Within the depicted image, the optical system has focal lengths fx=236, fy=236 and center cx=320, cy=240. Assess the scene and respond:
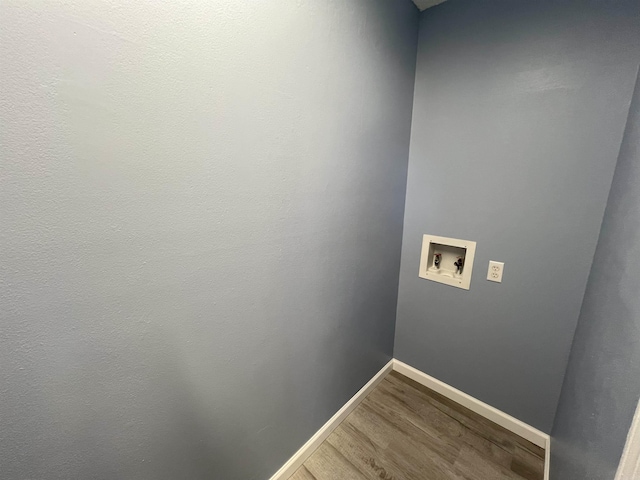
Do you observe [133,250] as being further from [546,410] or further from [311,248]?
[546,410]

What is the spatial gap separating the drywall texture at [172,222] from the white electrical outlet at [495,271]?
0.90 m

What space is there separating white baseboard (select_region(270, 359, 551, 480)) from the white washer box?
757 mm

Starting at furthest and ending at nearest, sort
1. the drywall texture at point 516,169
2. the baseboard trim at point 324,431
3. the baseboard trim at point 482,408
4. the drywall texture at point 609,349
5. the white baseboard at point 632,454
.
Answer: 1. the baseboard trim at point 482,408
2. the baseboard trim at point 324,431
3. the drywall texture at point 516,169
4. the drywall texture at point 609,349
5. the white baseboard at point 632,454

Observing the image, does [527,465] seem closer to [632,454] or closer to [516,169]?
[632,454]

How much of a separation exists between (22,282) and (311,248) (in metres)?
0.81

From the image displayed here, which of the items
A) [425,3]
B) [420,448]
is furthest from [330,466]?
[425,3]

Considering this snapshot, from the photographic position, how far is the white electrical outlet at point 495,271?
1.35m

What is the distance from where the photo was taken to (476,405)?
5.03 ft

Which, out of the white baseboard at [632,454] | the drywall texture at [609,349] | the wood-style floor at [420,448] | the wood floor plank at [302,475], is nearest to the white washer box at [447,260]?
the drywall texture at [609,349]

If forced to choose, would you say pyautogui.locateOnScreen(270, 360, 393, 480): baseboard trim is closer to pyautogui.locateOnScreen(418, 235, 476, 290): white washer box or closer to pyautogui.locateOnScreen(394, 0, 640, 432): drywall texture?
pyautogui.locateOnScreen(394, 0, 640, 432): drywall texture

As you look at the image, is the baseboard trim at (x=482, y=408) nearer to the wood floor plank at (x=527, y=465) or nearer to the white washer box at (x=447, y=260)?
the wood floor plank at (x=527, y=465)

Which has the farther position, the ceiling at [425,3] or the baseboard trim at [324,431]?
the ceiling at [425,3]

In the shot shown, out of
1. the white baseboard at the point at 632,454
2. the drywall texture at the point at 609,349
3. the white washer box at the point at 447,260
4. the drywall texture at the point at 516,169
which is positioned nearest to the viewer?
the white baseboard at the point at 632,454

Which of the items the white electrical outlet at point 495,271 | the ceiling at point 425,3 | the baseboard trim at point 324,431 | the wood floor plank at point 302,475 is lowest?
the wood floor plank at point 302,475
